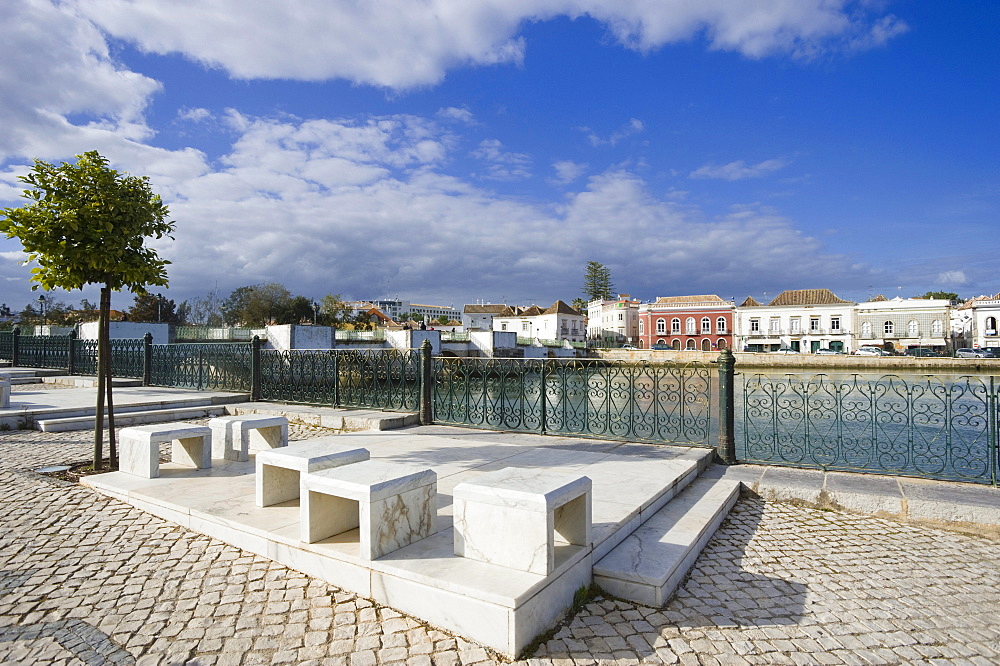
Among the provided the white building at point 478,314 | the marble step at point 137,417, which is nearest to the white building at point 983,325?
the white building at point 478,314

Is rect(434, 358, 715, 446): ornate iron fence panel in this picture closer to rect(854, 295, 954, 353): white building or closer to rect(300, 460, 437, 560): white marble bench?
rect(300, 460, 437, 560): white marble bench

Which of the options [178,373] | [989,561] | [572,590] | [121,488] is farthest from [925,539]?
[178,373]

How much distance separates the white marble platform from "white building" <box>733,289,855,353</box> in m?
57.1

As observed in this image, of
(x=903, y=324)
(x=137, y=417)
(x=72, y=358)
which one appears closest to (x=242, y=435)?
(x=137, y=417)

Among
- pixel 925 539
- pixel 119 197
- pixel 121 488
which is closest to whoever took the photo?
pixel 925 539

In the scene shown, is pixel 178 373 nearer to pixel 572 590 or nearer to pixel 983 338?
pixel 572 590

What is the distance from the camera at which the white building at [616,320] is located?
7144 cm

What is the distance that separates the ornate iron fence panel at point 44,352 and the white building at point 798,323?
56.5 metres

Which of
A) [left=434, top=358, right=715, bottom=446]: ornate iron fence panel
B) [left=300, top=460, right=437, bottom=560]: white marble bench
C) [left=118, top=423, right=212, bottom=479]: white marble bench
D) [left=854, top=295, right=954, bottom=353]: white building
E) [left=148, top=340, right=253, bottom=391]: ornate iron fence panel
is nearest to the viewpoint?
[left=300, top=460, right=437, bottom=560]: white marble bench

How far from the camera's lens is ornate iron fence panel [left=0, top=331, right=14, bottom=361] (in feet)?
69.4

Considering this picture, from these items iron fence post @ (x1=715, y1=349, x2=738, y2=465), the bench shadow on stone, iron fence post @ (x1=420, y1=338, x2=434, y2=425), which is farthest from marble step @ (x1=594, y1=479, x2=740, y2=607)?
iron fence post @ (x1=420, y1=338, x2=434, y2=425)

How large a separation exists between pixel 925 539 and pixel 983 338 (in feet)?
215

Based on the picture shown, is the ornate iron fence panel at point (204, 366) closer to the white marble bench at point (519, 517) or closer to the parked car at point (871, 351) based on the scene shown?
the white marble bench at point (519, 517)

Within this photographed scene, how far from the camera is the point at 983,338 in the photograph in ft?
176
